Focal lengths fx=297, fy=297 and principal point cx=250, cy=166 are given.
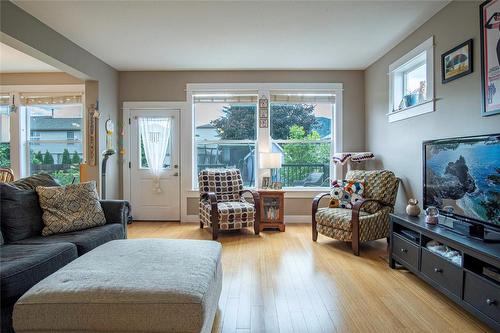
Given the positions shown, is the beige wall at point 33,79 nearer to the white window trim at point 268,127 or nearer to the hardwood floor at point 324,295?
the white window trim at point 268,127

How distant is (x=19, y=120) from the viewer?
493cm

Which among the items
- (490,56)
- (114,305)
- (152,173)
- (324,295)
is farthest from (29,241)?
(490,56)

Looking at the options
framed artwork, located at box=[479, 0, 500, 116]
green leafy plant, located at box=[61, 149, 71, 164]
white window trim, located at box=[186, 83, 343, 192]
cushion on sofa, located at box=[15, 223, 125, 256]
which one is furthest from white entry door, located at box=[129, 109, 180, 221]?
framed artwork, located at box=[479, 0, 500, 116]

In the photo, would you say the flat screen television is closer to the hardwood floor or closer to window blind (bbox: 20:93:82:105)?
the hardwood floor

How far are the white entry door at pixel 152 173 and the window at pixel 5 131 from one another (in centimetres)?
206

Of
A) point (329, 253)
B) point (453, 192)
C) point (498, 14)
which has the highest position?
point (498, 14)

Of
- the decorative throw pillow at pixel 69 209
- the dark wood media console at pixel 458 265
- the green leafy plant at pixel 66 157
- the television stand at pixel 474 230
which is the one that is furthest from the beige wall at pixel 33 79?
the television stand at pixel 474 230

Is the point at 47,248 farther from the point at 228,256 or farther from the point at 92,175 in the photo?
the point at 92,175

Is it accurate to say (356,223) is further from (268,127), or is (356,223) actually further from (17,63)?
(17,63)

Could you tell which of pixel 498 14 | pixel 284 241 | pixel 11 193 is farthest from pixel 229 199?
pixel 498 14

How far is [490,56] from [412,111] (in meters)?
1.15

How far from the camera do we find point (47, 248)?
204 cm

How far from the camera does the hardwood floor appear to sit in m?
1.93

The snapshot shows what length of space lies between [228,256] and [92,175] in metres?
2.46
